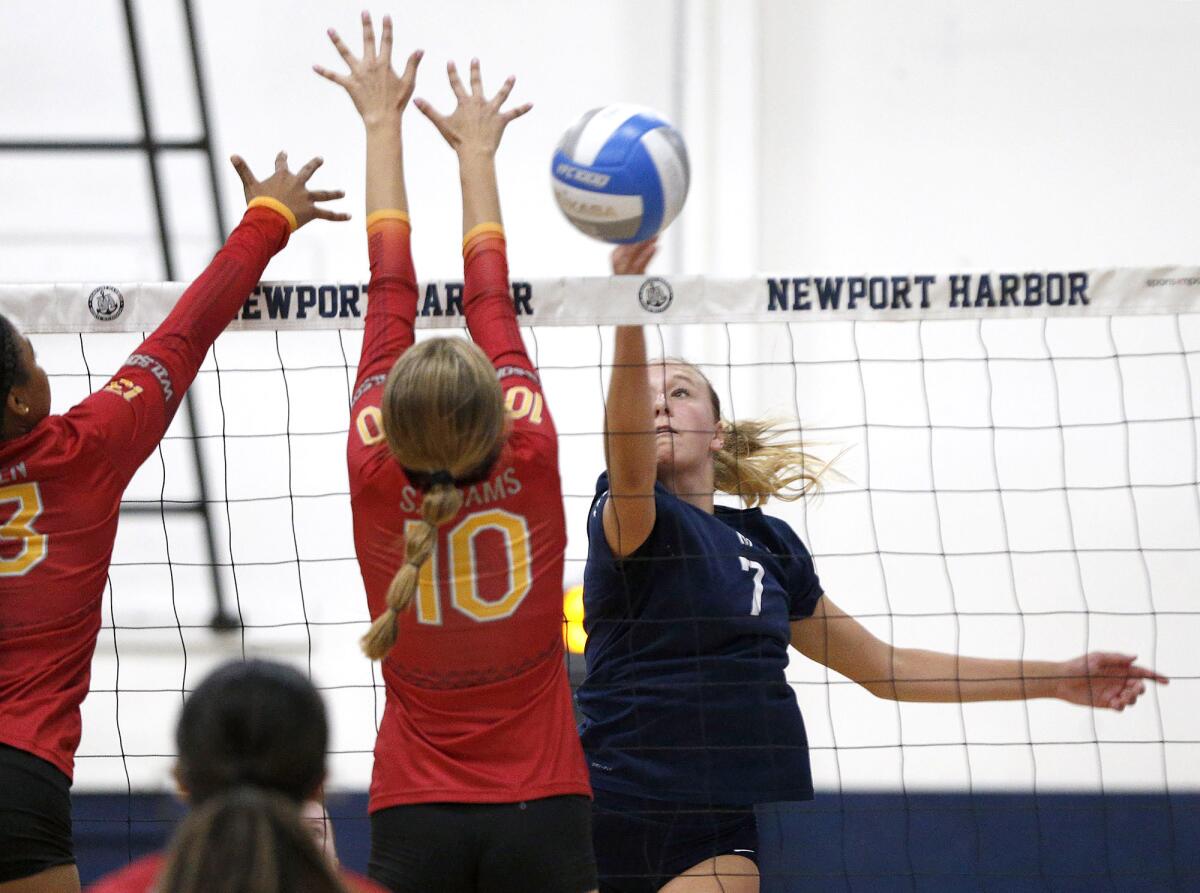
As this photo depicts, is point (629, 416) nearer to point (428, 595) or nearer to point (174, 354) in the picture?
point (428, 595)

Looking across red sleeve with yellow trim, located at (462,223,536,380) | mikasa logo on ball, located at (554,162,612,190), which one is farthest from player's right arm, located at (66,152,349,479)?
mikasa logo on ball, located at (554,162,612,190)

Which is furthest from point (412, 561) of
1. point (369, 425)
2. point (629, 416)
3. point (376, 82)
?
point (376, 82)

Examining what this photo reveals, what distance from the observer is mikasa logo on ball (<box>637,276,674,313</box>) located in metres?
2.92

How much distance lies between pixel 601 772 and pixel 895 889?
2.09m

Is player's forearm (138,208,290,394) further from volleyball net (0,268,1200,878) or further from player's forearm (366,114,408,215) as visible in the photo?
volleyball net (0,268,1200,878)

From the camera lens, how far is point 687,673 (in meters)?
2.98

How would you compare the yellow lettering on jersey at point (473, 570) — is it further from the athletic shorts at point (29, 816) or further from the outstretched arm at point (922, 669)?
the outstretched arm at point (922, 669)

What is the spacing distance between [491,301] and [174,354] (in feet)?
2.07

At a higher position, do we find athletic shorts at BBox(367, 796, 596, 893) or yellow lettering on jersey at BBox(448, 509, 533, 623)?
yellow lettering on jersey at BBox(448, 509, 533, 623)

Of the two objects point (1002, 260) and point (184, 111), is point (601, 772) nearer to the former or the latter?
point (1002, 260)

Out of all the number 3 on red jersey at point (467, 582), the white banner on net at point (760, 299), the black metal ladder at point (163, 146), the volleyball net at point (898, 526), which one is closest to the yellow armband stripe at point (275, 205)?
the white banner on net at point (760, 299)

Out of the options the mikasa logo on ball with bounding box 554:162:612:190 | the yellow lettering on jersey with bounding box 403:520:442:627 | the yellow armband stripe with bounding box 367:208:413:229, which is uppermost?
the mikasa logo on ball with bounding box 554:162:612:190

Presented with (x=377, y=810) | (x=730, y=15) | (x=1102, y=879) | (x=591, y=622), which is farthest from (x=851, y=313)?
(x=730, y=15)

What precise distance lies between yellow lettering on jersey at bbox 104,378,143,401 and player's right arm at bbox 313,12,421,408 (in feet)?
1.37
